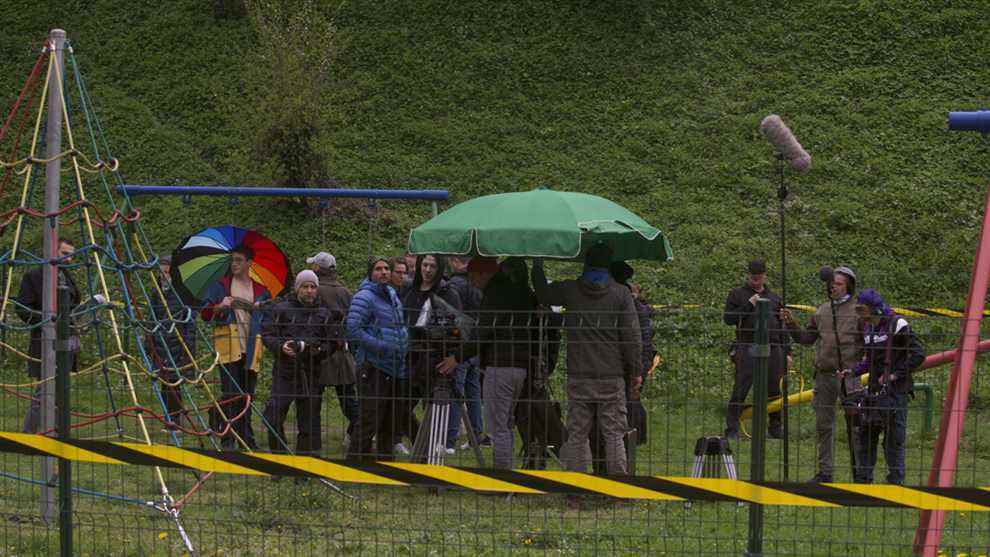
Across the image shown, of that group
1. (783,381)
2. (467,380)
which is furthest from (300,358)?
(783,381)

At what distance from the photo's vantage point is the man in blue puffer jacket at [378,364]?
24.4 ft

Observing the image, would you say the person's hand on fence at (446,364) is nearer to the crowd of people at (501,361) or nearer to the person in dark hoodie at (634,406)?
the crowd of people at (501,361)

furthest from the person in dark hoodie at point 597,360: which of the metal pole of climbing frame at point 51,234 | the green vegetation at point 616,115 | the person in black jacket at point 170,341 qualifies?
the green vegetation at point 616,115

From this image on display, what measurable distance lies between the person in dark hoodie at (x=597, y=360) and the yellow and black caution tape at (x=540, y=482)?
1.71 m

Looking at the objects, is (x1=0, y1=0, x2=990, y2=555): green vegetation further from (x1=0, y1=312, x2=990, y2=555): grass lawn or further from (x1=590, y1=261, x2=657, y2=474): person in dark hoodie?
(x1=0, y1=312, x2=990, y2=555): grass lawn

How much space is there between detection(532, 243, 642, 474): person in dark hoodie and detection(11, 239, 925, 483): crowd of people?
0.04 feet

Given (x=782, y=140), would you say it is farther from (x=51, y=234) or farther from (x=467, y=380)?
(x=51, y=234)

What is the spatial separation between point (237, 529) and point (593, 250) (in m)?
2.84

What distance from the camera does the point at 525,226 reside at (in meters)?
9.16

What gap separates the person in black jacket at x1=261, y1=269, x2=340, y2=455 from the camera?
7.16 meters

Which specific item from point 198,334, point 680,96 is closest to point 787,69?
point 680,96

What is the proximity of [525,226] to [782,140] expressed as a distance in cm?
192

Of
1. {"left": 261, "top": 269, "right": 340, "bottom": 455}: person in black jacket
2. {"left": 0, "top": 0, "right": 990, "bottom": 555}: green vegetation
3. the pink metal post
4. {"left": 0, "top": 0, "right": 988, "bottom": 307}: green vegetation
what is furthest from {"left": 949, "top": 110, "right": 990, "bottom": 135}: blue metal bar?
{"left": 0, "top": 0, "right": 988, "bottom": 307}: green vegetation

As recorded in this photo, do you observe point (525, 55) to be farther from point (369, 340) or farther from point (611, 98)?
point (369, 340)
